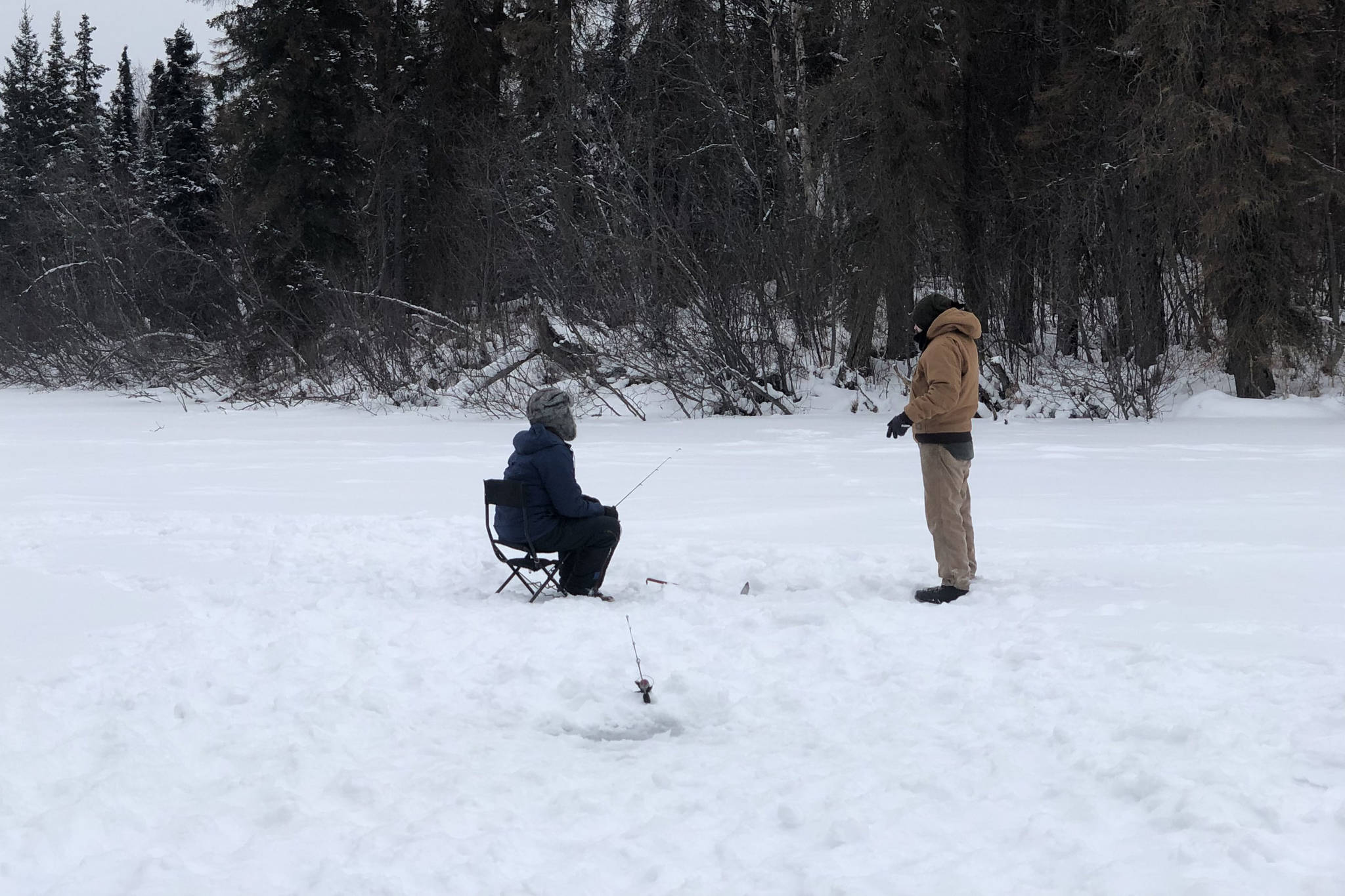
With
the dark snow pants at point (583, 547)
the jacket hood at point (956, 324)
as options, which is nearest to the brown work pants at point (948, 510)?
the jacket hood at point (956, 324)

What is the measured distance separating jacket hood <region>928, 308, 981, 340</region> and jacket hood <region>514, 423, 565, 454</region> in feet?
6.91

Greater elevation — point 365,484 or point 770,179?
point 770,179

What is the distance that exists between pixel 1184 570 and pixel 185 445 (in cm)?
1271

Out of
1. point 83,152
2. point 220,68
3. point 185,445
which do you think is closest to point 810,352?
point 185,445

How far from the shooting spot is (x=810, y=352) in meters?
19.3

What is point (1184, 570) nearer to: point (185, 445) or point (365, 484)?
point (365, 484)

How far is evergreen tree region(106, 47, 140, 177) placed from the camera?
4028cm

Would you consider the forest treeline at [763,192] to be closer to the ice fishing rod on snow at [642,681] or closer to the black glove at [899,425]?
the black glove at [899,425]

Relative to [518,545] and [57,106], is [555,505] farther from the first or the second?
[57,106]

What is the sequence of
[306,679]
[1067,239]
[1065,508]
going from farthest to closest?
[1067,239], [1065,508], [306,679]

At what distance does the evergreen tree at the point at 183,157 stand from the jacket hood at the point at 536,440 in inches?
1181

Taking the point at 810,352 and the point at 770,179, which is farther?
the point at 770,179

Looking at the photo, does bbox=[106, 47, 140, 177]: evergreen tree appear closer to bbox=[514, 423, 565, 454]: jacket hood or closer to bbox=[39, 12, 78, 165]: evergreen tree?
bbox=[39, 12, 78, 165]: evergreen tree

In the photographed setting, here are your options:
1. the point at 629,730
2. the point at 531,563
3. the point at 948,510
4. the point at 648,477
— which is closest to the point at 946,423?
the point at 948,510
